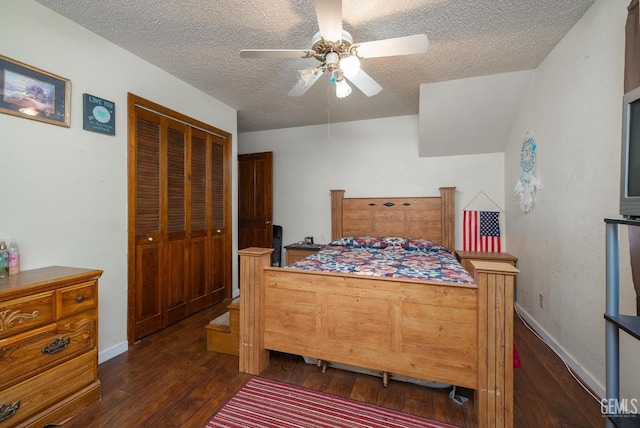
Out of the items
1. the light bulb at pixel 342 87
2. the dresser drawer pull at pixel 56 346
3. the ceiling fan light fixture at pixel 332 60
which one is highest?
the ceiling fan light fixture at pixel 332 60

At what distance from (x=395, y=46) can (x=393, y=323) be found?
5.70 feet

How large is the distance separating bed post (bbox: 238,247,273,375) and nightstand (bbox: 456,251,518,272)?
259 centimetres

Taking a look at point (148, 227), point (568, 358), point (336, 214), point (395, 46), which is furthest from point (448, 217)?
point (148, 227)

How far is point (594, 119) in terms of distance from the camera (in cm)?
180

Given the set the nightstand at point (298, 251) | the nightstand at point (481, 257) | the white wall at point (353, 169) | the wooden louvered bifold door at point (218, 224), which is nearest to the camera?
the nightstand at point (481, 257)

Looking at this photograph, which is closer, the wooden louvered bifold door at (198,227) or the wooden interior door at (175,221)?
the wooden interior door at (175,221)

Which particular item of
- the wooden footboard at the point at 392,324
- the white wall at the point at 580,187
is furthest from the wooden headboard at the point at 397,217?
the wooden footboard at the point at 392,324

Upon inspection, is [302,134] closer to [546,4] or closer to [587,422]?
[546,4]

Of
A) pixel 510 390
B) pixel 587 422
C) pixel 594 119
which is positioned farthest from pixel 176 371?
pixel 594 119

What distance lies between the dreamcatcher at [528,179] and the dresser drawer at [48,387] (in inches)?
153

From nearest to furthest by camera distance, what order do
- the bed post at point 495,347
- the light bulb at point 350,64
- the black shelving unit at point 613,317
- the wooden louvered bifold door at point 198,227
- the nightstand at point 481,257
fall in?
the black shelving unit at point 613,317 → the bed post at point 495,347 → the light bulb at point 350,64 → the wooden louvered bifold door at point 198,227 → the nightstand at point 481,257

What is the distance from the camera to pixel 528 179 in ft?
9.18

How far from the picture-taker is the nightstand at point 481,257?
326 cm

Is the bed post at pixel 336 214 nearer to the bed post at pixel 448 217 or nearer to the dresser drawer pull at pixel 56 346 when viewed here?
the bed post at pixel 448 217
